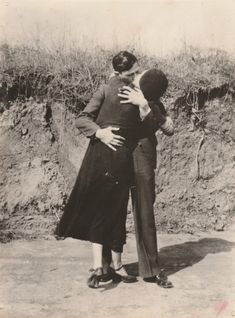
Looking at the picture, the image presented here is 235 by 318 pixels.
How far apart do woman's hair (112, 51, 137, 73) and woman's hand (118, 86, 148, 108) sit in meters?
0.15

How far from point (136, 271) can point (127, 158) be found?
1184 millimetres

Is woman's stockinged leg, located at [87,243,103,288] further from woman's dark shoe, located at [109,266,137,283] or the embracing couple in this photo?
woman's dark shoe, located at [109,266,137,283]

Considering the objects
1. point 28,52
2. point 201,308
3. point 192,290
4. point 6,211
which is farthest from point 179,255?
point 28,52

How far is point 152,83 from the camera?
4555 mm

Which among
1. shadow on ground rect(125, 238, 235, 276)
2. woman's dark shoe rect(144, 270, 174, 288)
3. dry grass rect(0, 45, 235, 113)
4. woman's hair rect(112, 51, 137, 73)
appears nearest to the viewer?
woman's hair rect(112, 51, 137, 73)

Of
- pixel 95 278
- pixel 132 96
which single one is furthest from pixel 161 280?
pixel 132 96

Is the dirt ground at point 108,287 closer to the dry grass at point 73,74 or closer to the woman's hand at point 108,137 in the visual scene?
the woman's hand at point 108,137

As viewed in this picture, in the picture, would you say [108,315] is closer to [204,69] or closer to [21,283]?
[21,283]

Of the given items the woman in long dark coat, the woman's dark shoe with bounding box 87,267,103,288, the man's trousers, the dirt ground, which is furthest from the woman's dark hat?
the dirt ground

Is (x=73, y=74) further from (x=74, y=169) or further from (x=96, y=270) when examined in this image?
(x=96, y=270)

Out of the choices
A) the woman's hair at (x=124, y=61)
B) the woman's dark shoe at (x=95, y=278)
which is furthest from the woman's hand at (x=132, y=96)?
the woman's dark shoe at (x=95, y=278)

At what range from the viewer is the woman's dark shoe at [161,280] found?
15.4ft

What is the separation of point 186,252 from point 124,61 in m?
2.40

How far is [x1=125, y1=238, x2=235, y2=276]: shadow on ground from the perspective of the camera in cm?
536
